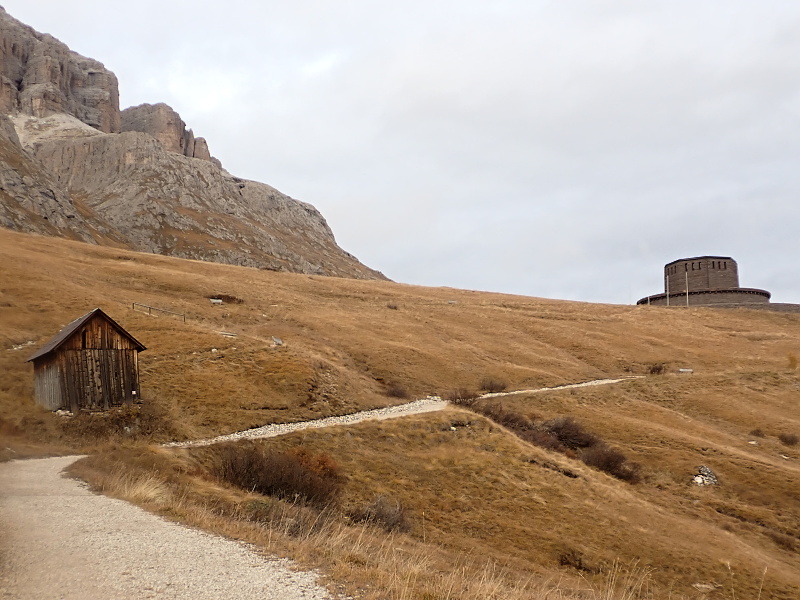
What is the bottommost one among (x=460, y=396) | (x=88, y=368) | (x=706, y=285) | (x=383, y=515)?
(x=383, y=515)

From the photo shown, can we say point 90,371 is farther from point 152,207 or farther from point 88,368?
point 152,207

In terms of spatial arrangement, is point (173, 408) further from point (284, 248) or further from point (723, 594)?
point (284, 248)

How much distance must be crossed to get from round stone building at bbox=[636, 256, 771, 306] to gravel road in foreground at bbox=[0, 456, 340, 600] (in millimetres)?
106340

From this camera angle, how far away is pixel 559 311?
290 ft

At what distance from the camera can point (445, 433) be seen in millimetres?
32000

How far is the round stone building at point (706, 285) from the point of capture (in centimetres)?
9944

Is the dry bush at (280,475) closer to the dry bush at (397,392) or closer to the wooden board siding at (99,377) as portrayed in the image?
the wooden board siding at (99,377)

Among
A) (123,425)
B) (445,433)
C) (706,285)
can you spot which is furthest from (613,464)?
(706,285)

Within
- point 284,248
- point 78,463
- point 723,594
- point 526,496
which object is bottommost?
point 723,594

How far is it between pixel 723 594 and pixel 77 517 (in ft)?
70.2

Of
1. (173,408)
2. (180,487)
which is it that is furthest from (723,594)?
(173,408)

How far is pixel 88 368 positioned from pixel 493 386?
3069cm

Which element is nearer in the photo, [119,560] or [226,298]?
[119,560]

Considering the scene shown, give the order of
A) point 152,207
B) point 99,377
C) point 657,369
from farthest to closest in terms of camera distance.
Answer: point 152,207 < point 657,369 < point 99,377
